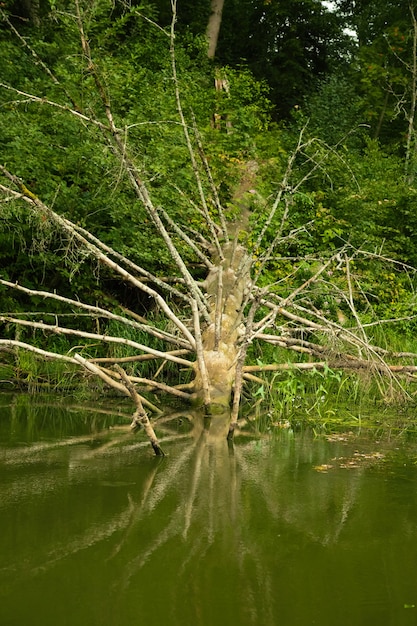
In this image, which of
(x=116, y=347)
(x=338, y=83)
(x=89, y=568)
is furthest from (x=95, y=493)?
(x=338, y=83)

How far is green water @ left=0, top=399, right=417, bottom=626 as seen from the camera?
101 inches

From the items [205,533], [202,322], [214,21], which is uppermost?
[214,21]

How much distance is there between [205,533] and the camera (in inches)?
133

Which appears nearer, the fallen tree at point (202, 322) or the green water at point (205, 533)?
the green water at point (205, 533)

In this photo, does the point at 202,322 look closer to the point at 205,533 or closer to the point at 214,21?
the point at 205,533

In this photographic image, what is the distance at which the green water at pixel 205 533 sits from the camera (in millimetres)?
2574

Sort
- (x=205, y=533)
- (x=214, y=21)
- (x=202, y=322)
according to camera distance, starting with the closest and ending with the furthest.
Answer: (x=205, y=533)
(x=202, y=322)
(x=214, y=21)

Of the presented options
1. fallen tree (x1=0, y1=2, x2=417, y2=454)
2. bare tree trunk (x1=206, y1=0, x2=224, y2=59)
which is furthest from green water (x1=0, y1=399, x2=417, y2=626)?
bare tree trunk (x1=206, y1=0, x2=224, y2=59)

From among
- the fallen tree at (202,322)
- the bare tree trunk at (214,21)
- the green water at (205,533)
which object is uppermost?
the bare tree trunk at (214,21)

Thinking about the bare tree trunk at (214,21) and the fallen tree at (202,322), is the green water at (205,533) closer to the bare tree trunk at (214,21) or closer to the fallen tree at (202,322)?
the fallen tree at (202,322)

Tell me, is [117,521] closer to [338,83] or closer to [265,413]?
[265,413]

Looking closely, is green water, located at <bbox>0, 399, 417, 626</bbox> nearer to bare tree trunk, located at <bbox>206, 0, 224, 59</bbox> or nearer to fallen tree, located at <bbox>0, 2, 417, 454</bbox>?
fallen tree, located at <bbox>0, 2, 417, 454</bbox>

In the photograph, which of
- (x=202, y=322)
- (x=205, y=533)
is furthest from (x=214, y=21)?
(x=205, y=533)

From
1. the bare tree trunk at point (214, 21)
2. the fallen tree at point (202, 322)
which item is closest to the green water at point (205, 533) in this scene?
the fallen tree at point (202, 322)
